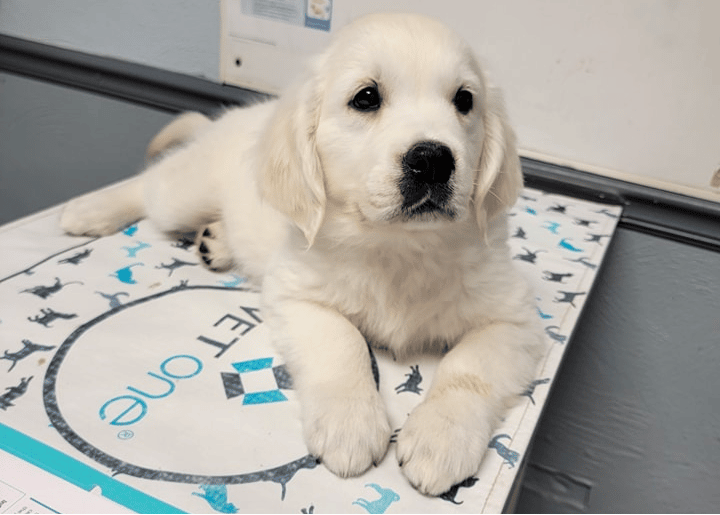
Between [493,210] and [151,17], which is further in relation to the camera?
[151,17]

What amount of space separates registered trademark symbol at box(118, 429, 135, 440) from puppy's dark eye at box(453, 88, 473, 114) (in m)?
0.81

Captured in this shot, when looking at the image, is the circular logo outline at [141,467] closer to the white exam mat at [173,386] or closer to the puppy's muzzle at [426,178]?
the white exam mat at [173,386]

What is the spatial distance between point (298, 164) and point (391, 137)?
0.20 meters

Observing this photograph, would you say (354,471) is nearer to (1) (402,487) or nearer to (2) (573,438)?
(1) (402,487)

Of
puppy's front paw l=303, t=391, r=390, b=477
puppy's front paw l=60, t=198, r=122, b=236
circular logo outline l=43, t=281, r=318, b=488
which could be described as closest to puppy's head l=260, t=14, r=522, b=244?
puppy's front paw l=303, t=391, r=390, b=477

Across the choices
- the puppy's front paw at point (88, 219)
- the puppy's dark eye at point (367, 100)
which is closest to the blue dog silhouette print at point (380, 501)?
the puppy's dark eye at point (367, 100)

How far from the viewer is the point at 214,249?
64.7 inches

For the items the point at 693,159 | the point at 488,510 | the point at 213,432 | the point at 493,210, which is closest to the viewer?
the point at 488,510

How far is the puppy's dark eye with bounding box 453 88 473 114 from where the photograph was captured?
1.16 metres

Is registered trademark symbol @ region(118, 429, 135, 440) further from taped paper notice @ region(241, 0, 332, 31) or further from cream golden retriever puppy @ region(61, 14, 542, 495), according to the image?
taped paper notice @ region(241, 0, 332, 31)

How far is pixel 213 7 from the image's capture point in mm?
2303

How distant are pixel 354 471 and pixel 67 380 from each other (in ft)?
1.80

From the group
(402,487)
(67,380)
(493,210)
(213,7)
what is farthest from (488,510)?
(213,7)

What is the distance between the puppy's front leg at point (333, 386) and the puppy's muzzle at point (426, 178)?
0.28m
